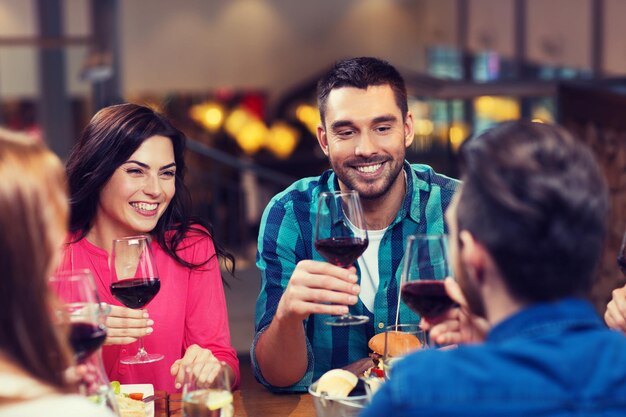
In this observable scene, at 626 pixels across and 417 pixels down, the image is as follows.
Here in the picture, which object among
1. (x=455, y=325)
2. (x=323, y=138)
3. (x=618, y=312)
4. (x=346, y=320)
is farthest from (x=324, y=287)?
(x=323, y=138)

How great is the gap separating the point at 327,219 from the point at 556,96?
128 inches

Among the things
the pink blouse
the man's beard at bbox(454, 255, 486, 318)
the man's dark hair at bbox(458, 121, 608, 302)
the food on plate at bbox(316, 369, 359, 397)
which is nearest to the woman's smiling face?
the pink blouse

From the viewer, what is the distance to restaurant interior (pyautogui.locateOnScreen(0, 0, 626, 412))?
4.68 m

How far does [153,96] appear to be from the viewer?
1135 cm

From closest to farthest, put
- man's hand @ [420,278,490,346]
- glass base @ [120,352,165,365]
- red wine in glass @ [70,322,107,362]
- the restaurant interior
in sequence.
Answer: red wine in glass @ [70,322,107,362] → man's hand @ [420,278,490,346] → glass base @ [120,352,165,365] → the restaurant interior

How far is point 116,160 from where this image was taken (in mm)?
2418

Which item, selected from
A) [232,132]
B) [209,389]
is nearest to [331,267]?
[209,389]

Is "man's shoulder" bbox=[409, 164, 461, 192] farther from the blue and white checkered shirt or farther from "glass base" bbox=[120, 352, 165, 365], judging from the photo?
"glass base" bbox=[120, 352, 165, 365]

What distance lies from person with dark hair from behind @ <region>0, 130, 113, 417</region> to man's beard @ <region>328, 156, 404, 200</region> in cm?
137

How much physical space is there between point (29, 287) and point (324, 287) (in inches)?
30.9

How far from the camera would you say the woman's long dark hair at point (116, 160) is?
95.3 inches

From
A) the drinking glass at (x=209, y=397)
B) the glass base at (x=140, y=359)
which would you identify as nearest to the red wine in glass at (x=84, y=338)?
the drinking glass at (x=209, y=397)

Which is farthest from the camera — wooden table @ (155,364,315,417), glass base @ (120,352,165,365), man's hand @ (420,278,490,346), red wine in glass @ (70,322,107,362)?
glass base @ (120,352,165,365)

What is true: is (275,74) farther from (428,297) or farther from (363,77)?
(428,297)
